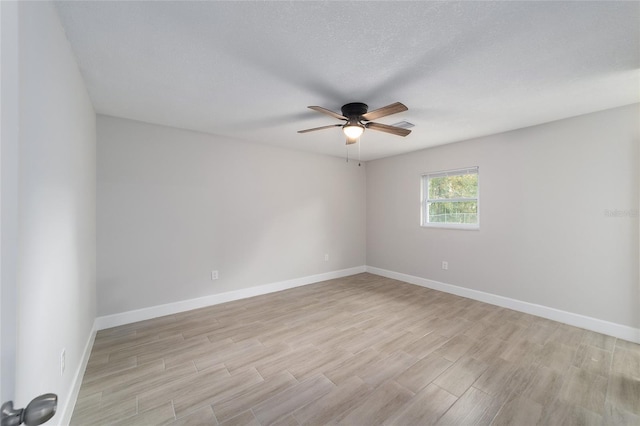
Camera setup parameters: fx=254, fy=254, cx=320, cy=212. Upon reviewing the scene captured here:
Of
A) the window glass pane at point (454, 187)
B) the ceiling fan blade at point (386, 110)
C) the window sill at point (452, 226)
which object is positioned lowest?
the window sill at point (452, 226)

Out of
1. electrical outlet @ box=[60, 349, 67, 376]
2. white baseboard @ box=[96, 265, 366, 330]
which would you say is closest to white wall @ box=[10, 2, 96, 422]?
electrical outlet @ box=[60, 349, 67, 376]

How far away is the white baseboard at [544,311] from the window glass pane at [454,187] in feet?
4.79

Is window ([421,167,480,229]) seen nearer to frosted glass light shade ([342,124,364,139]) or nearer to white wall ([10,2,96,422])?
frosted glass light shade ([342,124,364,139])

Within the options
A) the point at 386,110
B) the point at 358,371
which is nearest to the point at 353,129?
the point at 386,110

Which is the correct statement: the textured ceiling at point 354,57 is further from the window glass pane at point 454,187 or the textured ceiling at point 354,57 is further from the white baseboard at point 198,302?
the white baseboard at point 198,302

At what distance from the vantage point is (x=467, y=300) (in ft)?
12.3

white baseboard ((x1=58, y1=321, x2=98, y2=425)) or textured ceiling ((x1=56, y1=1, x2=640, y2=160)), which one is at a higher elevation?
textured ceiling ((x1=56, y1=1, x2=640, y2=160))

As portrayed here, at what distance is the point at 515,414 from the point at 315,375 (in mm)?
1384

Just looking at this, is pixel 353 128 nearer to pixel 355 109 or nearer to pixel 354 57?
pixel 355 109

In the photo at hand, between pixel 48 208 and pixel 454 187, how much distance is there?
4.63 meters

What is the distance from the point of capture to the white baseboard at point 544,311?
2.65 meters

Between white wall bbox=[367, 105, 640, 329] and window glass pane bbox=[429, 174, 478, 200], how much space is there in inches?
7.6

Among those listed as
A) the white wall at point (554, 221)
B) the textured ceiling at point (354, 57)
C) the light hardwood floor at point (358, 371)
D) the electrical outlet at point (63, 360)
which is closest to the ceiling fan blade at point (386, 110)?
the textured ceiling at point (354, 57)

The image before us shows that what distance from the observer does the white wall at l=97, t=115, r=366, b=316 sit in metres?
2.95
